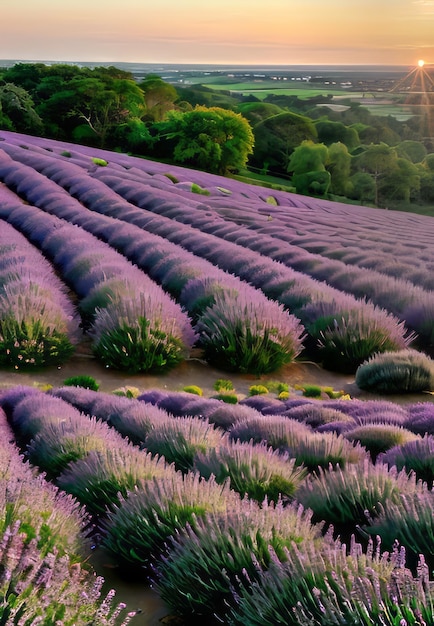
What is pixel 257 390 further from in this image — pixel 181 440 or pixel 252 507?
pixel 252 507

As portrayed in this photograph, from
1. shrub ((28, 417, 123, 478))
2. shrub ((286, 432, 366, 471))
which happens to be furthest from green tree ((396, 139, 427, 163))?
shrub ((28, 417, 123, 478))

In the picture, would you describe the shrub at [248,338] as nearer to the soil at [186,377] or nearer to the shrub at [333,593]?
the soil at [186,377]

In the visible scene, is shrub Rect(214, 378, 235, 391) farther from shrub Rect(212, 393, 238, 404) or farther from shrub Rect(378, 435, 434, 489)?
shrub Rect(378, 435, 434, 489)

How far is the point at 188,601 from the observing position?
2.21 m

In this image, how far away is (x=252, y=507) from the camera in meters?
2.47

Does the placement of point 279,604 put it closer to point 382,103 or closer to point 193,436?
point 193,436

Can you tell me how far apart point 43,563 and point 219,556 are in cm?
56

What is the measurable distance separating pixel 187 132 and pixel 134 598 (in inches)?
1757

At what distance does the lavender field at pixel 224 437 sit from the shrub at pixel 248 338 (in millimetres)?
19

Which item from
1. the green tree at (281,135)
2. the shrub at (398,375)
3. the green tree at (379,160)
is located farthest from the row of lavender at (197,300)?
the green tree at (281,135)

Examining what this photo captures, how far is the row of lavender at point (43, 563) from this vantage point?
1.86 metres

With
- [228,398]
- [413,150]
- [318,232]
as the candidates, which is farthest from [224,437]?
[413,150]

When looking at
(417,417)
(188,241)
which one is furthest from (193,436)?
(188,241)

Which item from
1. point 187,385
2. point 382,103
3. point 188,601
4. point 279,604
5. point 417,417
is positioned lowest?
point 187,385
